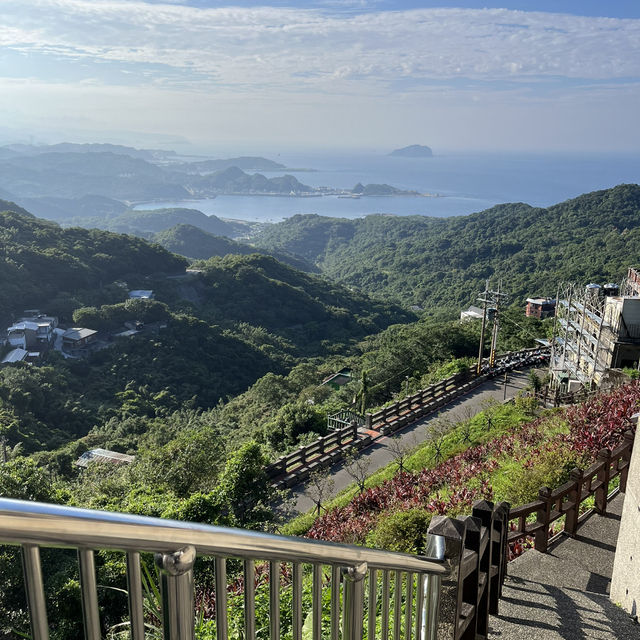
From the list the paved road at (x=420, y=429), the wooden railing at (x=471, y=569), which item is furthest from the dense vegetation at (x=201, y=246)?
the wooden railing at (x=471, y=569)

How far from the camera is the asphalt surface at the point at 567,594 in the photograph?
131 inches

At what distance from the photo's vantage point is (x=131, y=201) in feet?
642

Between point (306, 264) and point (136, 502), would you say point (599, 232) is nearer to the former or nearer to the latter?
point (306, 264)

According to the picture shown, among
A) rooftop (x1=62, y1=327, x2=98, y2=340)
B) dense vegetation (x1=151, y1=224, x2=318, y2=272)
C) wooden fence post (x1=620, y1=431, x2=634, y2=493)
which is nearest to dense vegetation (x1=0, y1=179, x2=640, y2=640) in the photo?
wooden fence post (x1=620, y1=431, x2=634, y2=493)

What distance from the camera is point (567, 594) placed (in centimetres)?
377

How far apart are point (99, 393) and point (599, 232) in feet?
203

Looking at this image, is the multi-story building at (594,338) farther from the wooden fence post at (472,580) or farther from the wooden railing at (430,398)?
the wooden fence post at (472,580)

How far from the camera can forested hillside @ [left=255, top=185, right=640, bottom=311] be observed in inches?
2221

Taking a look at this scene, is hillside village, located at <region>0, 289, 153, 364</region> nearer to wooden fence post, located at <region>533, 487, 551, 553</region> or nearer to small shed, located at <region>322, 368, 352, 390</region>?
small shed, located at <region>322, 368, 352, 390</region>

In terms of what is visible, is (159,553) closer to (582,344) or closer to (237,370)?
(582,344)

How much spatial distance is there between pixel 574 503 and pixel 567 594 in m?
1.15

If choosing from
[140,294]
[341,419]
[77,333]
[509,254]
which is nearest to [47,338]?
[77,333]

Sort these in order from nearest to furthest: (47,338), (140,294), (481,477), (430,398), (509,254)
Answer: (481,477)
(430,398)
(47,338)
(140,294)
(509,254)

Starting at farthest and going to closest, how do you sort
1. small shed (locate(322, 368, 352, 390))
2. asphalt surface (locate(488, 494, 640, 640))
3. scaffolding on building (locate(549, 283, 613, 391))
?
small shed (locate(322, 368, 352, 390)) < scaffolding on building (locate(549, 283, 613, 391)) < asphalt surface (locate(488, 494, 640, 640))
